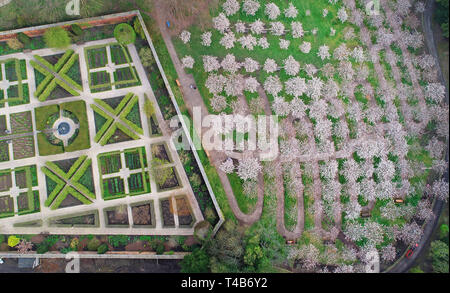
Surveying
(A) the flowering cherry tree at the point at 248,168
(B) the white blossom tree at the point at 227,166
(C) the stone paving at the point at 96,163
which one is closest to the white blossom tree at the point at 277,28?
(A) the flowering cherry tree at the point at 248,168

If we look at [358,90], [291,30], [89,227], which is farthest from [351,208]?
[89,227]

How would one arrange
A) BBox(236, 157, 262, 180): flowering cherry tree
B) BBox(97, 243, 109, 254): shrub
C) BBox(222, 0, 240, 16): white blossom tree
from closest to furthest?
BBox(97, 243, 109, 254): shrub, BBox(236, 157, 262, 180): flowering cherry tree, BBox(222, 0, 240, 16): white blossom tree

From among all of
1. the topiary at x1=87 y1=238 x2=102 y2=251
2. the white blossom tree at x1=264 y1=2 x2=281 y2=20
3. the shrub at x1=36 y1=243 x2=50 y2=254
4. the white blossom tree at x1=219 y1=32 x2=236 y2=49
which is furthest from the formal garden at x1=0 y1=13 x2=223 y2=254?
the white blossom tree at x1=264 y1=2 x2=281 y2=20

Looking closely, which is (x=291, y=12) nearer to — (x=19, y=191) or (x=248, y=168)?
(x=248, y=168)

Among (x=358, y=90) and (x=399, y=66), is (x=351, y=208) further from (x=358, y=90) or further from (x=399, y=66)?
(x=399, y=66)

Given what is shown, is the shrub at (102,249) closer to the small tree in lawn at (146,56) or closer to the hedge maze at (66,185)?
the hedge maze at (66,185)

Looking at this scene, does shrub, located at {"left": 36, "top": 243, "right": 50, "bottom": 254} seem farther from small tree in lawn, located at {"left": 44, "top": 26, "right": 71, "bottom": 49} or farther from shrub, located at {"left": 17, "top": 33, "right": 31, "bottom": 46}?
shrub, located at {"left": 17, "top": 33, "right": 31, "bottom": 46}
